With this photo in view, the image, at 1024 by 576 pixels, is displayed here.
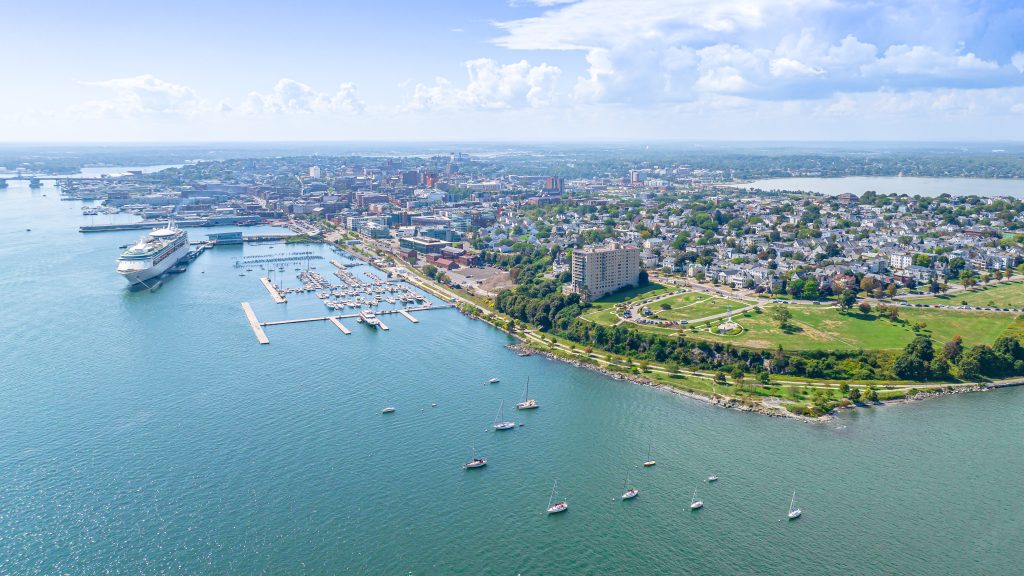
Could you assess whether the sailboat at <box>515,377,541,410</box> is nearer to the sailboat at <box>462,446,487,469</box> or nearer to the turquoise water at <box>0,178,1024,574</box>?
the turquoise water at <box>0,178,1024,574</box>

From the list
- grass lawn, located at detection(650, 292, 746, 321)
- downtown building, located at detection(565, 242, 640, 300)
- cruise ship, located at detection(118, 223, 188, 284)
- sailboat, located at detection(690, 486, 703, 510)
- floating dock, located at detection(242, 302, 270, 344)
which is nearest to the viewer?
sailboat, located at detection(690, 486, 703, 510)

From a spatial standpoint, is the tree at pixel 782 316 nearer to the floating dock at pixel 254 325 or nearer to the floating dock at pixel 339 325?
the floating dock at pixel 339 325

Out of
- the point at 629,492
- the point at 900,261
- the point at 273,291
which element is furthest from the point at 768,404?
the point at 273,291

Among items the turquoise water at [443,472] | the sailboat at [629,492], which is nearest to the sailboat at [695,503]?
the turquoise water at [443,472]

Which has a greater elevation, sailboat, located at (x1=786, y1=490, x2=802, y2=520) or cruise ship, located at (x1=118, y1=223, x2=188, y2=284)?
cruise ship, located at (x1=118, y1=223, x2=188, y2=284)

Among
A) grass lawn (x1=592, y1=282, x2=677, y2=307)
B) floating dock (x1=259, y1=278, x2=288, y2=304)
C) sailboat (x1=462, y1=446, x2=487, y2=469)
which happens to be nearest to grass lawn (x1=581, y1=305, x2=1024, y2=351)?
grass lawn (x1=592, y1=282, x2=677, y2=307)

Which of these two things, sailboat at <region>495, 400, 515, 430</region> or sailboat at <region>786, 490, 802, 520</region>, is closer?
sailboat at <region>786, 490, 802, 520</region>

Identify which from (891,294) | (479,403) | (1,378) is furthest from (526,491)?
(891,294)
